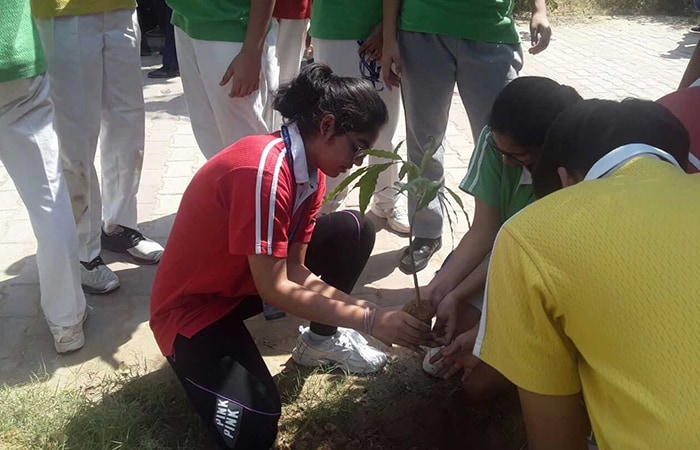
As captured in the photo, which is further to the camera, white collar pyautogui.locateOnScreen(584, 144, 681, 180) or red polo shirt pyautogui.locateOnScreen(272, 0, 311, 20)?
red polo shirt pyautogui.locateOnScreen(272, 0, 311, 20)

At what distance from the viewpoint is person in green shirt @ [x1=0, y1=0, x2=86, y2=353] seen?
229 centimetres

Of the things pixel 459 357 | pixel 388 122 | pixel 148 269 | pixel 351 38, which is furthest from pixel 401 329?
pixel 148 269

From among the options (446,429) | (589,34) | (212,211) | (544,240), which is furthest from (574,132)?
(589,34)

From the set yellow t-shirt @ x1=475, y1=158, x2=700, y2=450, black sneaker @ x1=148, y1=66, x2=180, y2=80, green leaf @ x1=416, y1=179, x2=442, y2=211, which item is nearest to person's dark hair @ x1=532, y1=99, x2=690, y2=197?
yellow t-shirt @ x1=475, y1=158, x2=700, y2=450

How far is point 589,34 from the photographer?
30.8 ft

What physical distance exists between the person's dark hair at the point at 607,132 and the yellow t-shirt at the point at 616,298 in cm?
11

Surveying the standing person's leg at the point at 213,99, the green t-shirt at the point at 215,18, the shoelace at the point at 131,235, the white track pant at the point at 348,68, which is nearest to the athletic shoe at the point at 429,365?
the white track pant at the point at 348,68

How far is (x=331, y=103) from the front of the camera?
1.98 metres

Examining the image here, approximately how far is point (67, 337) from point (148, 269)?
65 centimetres

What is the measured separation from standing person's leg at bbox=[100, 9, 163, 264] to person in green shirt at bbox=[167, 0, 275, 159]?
0.20 metres

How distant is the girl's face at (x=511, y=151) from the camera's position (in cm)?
202

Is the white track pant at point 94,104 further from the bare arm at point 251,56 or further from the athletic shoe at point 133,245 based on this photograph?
the bare arm at point 251,56

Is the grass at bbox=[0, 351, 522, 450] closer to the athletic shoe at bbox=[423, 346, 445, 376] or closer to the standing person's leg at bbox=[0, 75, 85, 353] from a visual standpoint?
the athletic shoe at bbox=[423, 346, 445, 376]

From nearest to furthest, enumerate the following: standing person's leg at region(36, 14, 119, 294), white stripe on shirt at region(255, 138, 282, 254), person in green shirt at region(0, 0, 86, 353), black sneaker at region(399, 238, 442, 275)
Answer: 1. white stripe on shirt at region(255, 138, 282, 254)
2. person in green shirt at region(0, 0, 86, 353)
3. standing person's leg at region(36, 14, 119, 294)
4. black sneaker at region(399, 238, 442, 275)
